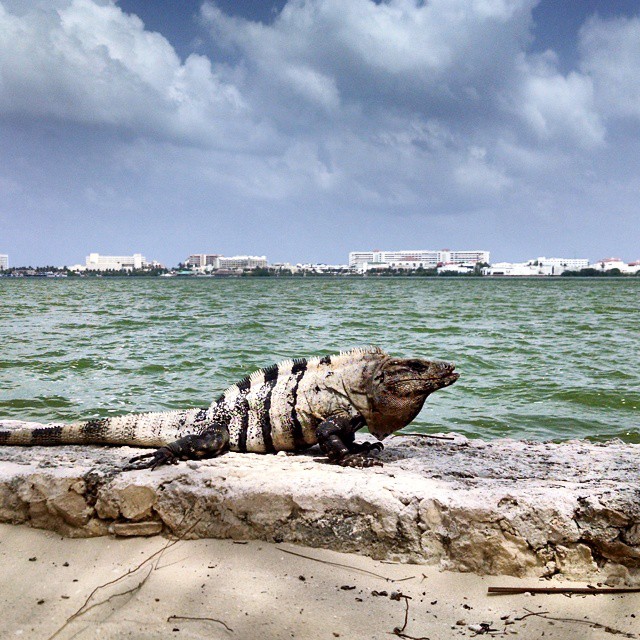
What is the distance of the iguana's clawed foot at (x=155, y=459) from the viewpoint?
4.42 metres

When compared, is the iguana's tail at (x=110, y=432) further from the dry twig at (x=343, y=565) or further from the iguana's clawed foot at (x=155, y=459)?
the dry twig at (x=343, y=565)

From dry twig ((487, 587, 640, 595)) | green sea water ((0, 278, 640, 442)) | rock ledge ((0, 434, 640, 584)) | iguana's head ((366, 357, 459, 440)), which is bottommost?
green sea water ((0, 278, 640, 442))

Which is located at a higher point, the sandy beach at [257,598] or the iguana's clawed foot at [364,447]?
the iguana's clawed foot at [364,447]

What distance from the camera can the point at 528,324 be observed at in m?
24.5

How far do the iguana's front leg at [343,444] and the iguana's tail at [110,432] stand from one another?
39.0 inches

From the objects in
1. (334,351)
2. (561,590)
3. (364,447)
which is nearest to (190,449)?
(364,447)

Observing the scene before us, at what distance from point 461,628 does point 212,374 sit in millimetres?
9197

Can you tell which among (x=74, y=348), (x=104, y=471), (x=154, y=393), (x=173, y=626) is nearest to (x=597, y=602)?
(x=173, y=626)

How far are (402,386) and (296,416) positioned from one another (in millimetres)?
873

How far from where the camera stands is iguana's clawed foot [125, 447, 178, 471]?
442 cm

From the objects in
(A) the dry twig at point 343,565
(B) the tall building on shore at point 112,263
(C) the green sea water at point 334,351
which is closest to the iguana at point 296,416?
(A) the dry twig at point 343,565

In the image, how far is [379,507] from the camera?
383 cm

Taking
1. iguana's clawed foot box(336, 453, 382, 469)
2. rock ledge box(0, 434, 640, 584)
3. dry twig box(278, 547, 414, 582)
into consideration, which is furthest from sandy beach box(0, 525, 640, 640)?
iguana's clawed foot box(336, 453, 382, 469)

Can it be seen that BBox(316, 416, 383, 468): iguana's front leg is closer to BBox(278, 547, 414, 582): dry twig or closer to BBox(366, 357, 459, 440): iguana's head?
BBox(366, 357, 459, 440): iguana's head
